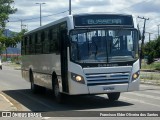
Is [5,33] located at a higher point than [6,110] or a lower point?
higher

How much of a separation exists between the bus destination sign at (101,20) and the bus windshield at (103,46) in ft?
0.83

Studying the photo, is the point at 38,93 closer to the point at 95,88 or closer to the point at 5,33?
the point at 5,33

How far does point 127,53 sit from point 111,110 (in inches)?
91.6

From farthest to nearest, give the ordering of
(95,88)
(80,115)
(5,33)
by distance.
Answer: (5,33)
(95,88)
(80,115)

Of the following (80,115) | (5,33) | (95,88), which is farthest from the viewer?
(5,33)

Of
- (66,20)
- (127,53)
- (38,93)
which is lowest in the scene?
(38,93)

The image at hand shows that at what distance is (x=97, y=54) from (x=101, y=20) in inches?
47.9

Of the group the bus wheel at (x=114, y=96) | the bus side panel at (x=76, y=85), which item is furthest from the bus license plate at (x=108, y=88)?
the bus wheel at (x=114, y=96)

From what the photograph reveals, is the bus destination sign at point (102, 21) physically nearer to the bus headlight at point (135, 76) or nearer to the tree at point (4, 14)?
the bus headlight at point (135, 76)

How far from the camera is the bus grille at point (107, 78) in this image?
15320 mm

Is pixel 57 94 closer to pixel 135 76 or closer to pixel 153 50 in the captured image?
pixel 135 76

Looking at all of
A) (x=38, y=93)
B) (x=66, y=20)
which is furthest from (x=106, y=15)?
(x=38, y=93)

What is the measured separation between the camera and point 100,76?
50.4ft

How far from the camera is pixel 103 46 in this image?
1555 cm
